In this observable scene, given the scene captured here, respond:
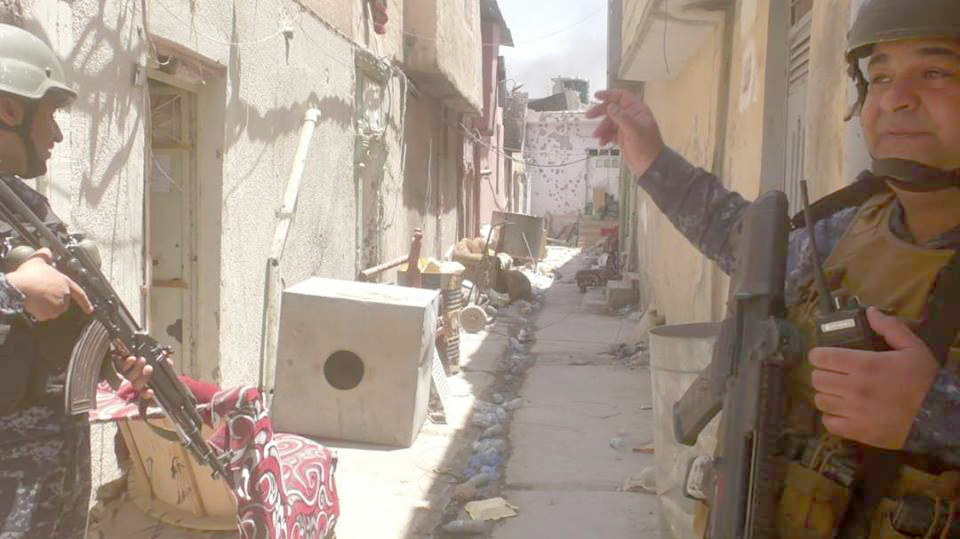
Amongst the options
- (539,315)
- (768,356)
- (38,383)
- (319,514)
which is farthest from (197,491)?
(539,315)

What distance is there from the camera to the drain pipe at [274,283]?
560cm

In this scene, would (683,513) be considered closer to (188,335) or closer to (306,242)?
(188,335)

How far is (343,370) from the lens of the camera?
523 cm

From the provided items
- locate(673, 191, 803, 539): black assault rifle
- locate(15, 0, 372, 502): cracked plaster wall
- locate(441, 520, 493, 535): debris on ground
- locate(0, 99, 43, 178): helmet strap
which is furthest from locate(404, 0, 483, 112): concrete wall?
locate(673, 191, 803, 539): black assault rifle

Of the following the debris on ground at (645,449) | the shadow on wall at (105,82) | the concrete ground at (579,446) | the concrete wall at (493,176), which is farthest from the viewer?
the concrete wall at (493,176)

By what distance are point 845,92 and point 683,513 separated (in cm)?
164

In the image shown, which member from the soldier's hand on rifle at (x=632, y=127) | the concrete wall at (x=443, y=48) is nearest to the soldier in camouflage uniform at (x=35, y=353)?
the soldier's hand on rifle at (x=632, y=127)

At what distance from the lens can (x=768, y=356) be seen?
49.1 inches

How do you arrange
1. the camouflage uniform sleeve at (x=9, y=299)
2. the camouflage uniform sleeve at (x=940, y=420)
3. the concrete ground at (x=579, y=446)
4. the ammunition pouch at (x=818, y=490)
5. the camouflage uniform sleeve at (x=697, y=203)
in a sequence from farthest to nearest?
the concrete ground at (x=579, y=446), the camouflage uniform sleeve at (x=9, y=299), the camouflage uniform sleeve at (x=697, y=203), the ammunition pouch at (x=818, y=490), the camouflage uniform sleeve at (x=940, y=420)

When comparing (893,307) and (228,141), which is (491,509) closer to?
(228,141)

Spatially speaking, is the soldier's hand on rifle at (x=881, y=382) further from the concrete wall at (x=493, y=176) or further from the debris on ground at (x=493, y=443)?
the concrete wall at (x=493, y=176)

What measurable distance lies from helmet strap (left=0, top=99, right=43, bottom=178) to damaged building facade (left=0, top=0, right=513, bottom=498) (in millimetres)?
1228

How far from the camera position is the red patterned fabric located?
301cm

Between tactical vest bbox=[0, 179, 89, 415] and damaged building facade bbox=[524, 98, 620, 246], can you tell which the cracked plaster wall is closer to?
tactical vest bbox=[0, 179, 89, 415]
